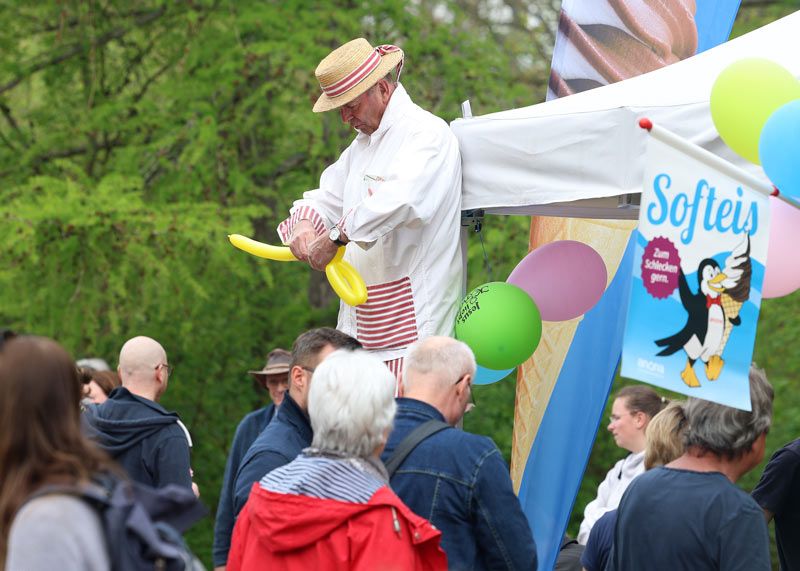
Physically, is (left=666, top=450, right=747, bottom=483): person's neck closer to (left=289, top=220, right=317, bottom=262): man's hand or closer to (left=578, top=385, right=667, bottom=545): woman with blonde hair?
(left=289, top=220, right=317, bottom=262): man's hand

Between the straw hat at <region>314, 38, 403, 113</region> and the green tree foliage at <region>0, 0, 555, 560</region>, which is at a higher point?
the straw hat at <region>314, 38, 403, 113</region>

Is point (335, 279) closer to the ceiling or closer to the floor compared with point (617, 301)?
closer to the ceiling

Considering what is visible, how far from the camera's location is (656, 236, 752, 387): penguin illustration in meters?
3.28

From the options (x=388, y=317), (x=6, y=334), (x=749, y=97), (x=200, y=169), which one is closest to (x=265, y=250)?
(x=388, y=317)

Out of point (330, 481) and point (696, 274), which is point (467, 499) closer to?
point (330, 481)

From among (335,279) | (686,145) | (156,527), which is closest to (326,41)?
(335,279)

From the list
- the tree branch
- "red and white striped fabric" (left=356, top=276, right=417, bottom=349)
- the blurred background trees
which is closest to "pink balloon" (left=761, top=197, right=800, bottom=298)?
"red and white striped fabric" (left=356, top=276, right=417, bottom=349)

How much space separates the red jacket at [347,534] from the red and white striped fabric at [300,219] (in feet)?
5.63

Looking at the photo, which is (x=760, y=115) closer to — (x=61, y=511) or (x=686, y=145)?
(x=686, y=145)

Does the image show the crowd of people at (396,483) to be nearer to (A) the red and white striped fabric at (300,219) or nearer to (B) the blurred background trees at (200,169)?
(A) the red and white striped fabric at (300,219)

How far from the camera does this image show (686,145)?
3385 millimetres

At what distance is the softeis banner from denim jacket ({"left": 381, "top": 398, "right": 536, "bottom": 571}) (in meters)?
0.51

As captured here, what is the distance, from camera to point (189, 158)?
28.5 ft

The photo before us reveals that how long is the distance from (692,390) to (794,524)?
784 mm
